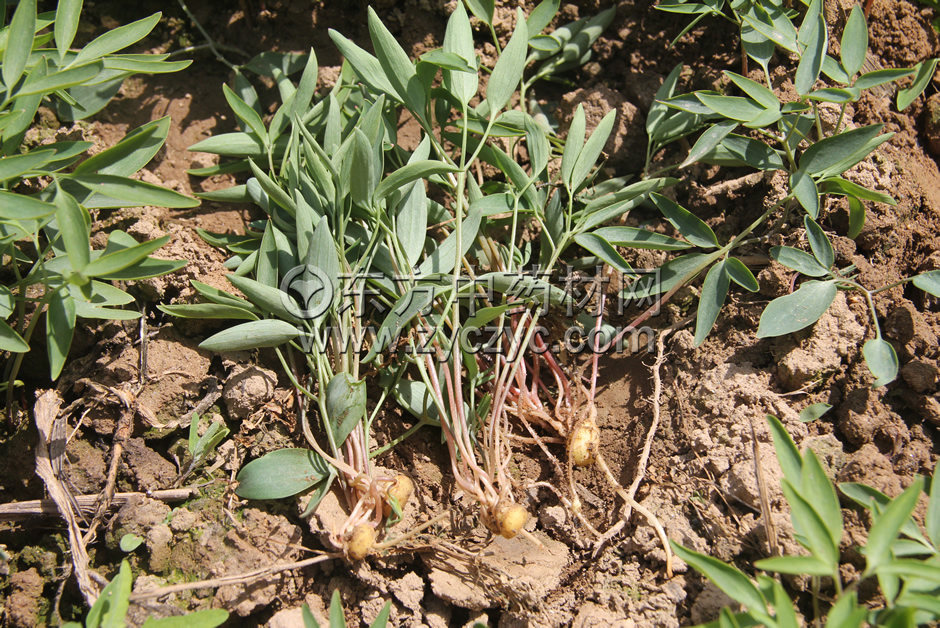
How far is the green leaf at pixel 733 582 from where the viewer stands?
83 cm

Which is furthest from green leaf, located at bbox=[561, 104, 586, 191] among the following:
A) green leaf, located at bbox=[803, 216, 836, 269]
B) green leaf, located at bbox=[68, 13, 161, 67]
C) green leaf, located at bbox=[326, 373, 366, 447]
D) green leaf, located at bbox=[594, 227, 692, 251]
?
green leaf, located at bbox=[68, 13, 161, 67]

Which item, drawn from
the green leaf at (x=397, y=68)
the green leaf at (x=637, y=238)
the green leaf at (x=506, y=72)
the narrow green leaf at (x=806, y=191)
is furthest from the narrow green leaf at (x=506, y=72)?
the narrow green leaf at (x=806, y=191)

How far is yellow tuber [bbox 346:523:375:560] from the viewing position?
42.3 inches

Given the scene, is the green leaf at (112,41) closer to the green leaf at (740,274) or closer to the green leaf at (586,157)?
the green leaf at (586,157)

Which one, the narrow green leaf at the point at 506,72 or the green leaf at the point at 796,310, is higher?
the narrow green leaf at the point at 506,72

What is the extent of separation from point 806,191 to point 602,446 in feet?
2.12

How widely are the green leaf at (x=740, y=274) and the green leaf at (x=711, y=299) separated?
0.01m

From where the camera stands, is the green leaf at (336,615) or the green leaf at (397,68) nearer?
the green leaf at (336,615)

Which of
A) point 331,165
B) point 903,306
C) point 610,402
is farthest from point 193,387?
point 903,306

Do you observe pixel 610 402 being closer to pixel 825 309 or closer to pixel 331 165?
pixel 825 309

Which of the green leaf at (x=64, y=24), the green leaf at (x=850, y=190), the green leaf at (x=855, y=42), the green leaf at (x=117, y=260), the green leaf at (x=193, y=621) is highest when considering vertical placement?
the green leaf at (x=64, y=24)

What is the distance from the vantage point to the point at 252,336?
1.14 m

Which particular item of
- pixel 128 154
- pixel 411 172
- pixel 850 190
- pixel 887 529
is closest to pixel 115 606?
pixel 128 154

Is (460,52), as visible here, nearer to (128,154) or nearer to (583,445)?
(128,154)
